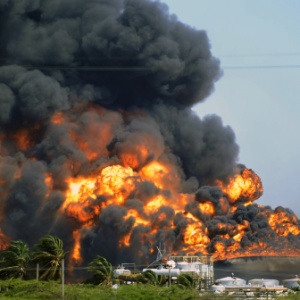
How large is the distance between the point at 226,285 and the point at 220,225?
29462 millimetres

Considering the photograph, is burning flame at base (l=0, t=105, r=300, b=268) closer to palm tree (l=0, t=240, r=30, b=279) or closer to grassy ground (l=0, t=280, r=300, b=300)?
palm tree (l=0, t=240, r=30, b=279)

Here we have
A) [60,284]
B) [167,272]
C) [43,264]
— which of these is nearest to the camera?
[60,284]

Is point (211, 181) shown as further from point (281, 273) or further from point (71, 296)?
point (71, 296)

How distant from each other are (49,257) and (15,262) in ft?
14.8

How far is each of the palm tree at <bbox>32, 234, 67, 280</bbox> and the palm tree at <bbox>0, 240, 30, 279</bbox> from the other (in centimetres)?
165

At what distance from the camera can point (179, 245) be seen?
5531 inches

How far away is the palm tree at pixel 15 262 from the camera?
101 meters

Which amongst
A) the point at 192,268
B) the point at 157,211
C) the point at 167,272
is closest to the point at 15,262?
the point at 167,272

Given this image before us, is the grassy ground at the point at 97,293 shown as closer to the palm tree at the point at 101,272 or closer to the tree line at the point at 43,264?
the tree line at the point at 43,264

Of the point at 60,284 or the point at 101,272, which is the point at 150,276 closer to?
the point at 101,272

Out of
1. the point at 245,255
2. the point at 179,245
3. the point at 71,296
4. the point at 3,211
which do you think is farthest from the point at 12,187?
the point at 71,296

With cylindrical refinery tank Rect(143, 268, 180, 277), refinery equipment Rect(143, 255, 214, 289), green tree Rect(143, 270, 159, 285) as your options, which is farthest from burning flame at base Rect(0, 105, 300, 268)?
green tree Rect(143, 270, 159, 285)

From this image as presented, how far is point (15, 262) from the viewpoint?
10194 centimetres

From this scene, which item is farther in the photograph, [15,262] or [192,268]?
[192,268]
